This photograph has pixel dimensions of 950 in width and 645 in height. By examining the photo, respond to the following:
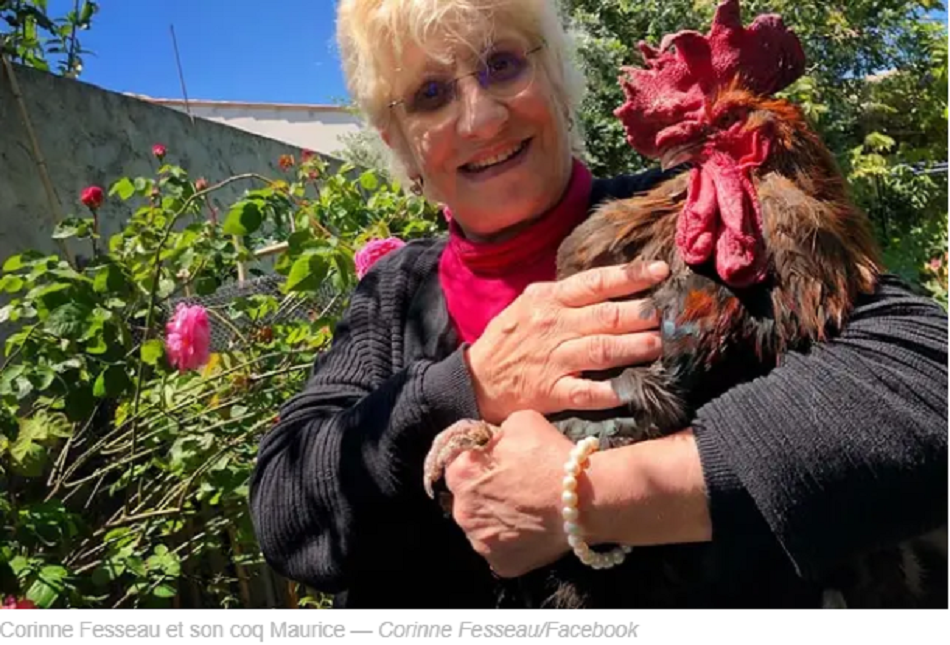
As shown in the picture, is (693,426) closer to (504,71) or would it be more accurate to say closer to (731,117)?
(731,117)

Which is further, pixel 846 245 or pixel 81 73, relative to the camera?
pixel 81 73

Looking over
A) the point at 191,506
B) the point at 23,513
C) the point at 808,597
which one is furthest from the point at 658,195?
the point at 191,506

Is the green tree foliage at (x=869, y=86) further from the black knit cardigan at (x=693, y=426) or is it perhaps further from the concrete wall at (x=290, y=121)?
the black knit cardigan at (x=693, y=426)

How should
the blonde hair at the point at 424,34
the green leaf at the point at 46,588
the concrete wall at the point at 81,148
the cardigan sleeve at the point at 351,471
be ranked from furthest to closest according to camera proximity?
the concrete wall at the point at 81,148 → the green leaf at the point at 46,588 → the blonde hair at the point at 424,34 → the cardigan sleeve at the point at 351,471

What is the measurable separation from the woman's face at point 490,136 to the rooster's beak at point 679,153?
227 millimetres

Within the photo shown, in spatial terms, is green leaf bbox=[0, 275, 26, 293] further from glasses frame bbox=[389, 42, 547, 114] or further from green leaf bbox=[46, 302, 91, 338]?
glasses frame bbox=[389, 42, 547, 114]

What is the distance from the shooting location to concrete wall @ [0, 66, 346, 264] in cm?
283

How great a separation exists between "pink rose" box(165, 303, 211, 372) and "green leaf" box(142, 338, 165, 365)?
0.05 m

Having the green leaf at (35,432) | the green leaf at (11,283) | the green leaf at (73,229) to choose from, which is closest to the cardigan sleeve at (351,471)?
the green leaf at (35,432)

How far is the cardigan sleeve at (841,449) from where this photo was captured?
0.82 meters

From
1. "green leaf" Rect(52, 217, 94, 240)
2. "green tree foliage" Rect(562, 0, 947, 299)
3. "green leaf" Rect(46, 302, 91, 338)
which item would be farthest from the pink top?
"green tree foliage" Rect(562, 0, 947, 299)

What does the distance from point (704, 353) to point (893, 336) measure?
184 mm

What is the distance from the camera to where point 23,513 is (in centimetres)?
188
